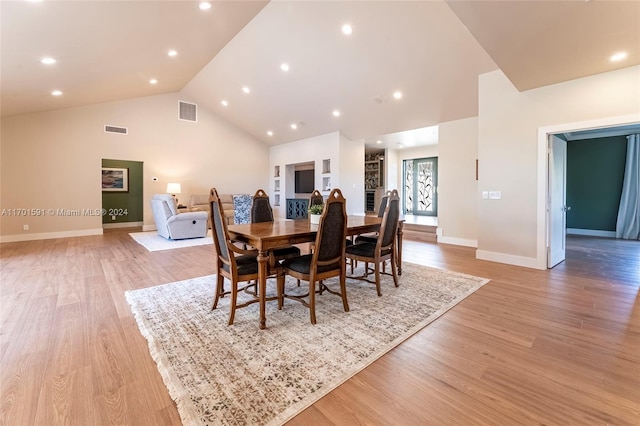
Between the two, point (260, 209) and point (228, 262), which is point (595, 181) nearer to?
point (260, 209)

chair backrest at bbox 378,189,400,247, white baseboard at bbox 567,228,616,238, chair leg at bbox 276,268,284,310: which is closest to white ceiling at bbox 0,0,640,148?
chair backrest at bbox 378,189,400,247

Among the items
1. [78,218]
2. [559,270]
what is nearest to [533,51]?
[559,270]

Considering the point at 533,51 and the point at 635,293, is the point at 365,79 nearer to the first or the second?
the point at 533,51

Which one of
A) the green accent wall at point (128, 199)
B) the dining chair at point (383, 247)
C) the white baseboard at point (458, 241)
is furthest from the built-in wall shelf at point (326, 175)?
the green accent wall at point (128, 199)

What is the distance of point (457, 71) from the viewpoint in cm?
457

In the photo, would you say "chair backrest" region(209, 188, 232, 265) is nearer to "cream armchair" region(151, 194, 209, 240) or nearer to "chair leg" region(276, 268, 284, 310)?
"chair leg" region(276, 268, 284, 310)

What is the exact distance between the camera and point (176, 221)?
627cm

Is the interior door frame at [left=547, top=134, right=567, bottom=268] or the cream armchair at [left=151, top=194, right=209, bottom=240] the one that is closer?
the interior door frame at [left=547, top=134, right=567, bottom=268]

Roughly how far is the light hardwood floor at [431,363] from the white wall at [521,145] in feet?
2.97

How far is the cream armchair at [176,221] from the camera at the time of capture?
627cm

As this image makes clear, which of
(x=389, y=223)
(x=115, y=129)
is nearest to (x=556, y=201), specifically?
(x=389, y=223)

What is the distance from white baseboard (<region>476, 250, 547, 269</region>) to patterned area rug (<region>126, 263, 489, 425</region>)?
130 centimetres

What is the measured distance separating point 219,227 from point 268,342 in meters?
1.02

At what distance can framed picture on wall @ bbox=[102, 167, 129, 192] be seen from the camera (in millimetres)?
8602
